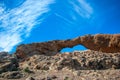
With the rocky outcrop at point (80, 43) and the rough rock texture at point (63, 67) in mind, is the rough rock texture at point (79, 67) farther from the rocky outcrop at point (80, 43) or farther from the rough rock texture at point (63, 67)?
the rocky outcrop at point (80, 43)

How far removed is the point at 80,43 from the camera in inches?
1426

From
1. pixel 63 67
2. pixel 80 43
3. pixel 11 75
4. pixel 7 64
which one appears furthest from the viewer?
pixel 80 43

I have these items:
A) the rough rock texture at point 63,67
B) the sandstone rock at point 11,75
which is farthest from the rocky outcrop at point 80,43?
the sandstone rock at point 11,75

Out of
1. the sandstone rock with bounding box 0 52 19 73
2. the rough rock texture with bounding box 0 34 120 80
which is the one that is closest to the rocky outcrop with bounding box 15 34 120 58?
the rough rock texture with bounding box 0 34 120 80

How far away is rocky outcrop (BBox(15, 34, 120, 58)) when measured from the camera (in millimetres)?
33188

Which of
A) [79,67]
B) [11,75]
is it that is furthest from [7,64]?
[79,67]

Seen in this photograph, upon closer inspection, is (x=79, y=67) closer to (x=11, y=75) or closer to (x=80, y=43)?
(x=11, y=75)

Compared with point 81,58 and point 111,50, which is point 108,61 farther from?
point 111,50

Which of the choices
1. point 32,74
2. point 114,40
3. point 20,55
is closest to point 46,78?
point 32,74

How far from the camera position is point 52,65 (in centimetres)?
2022

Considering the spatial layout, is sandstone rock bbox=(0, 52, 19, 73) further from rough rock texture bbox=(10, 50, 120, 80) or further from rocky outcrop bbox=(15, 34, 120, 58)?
rocky outcrop bbox=(15, 34, 120, 58)

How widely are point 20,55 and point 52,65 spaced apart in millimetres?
12576

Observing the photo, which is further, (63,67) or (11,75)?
(63,67)

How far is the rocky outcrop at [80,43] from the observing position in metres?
33.2
